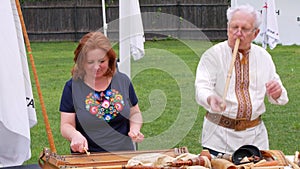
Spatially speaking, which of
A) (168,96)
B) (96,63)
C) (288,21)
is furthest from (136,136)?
(288,21)

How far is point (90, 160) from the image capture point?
272 centimetres

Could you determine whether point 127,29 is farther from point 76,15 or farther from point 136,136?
point 76,15

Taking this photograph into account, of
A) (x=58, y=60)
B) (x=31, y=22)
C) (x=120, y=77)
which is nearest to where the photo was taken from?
(x=120, y=77)

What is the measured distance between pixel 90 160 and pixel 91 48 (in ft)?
2.46

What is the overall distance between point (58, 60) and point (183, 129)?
1161 cm

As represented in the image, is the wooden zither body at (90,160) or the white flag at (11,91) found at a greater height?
the white flag at (11,91)

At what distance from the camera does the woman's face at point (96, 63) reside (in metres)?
3.25

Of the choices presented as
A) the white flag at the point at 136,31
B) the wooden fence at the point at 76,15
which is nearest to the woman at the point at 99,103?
the white flag at the point at 136,31

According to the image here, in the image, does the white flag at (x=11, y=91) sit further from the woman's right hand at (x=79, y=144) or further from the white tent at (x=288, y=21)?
the white tent at (x=288, y=21)

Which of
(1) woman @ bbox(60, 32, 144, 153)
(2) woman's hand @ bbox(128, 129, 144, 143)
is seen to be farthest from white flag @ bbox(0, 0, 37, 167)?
(2) woman's hand @ bbox(128, 129, 144, 143)

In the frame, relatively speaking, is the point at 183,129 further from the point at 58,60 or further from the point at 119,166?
the point at 58,60

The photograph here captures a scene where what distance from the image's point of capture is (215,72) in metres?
3.31

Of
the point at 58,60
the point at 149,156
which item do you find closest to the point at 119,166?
the point at 149,156

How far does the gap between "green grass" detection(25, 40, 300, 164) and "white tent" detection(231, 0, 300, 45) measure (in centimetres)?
75
